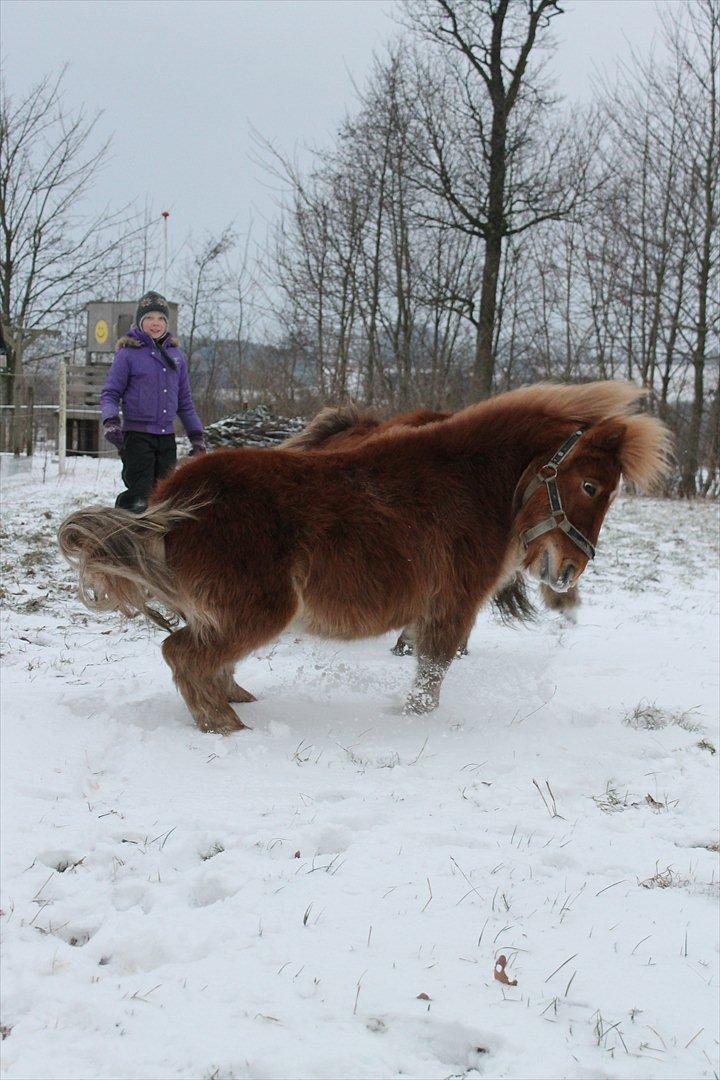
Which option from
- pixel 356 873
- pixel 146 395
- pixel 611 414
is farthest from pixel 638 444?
pixel 146 395

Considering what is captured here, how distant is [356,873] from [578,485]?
213cm

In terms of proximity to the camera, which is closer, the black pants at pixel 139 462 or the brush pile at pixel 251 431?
the black pants at pixel 139 462

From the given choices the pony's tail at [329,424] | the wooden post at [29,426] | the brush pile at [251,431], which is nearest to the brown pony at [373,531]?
the pony's tail at [329,424]

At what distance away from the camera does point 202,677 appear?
3.55 metres

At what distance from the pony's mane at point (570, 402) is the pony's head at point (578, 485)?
0.16 metres

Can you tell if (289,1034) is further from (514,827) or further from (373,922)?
(514,827)

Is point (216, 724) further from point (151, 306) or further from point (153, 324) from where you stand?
point (151, 306)

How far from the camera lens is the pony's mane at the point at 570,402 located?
4.04 meters

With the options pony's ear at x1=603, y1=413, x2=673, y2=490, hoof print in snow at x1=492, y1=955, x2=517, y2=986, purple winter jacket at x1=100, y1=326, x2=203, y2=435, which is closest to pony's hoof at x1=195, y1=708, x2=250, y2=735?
hoof print in snow at x1=492, y1=955, x2=517, y2=986

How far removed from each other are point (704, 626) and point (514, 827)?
12.4 feet

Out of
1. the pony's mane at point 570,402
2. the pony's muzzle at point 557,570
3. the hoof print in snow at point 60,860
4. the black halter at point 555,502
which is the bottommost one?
the hoof print in snow at point 60,860

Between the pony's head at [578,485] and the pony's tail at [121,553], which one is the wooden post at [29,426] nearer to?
the pony's tail at [121,553]

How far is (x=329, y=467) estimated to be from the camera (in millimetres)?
3793

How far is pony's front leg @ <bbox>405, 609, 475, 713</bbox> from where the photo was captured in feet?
13.0
